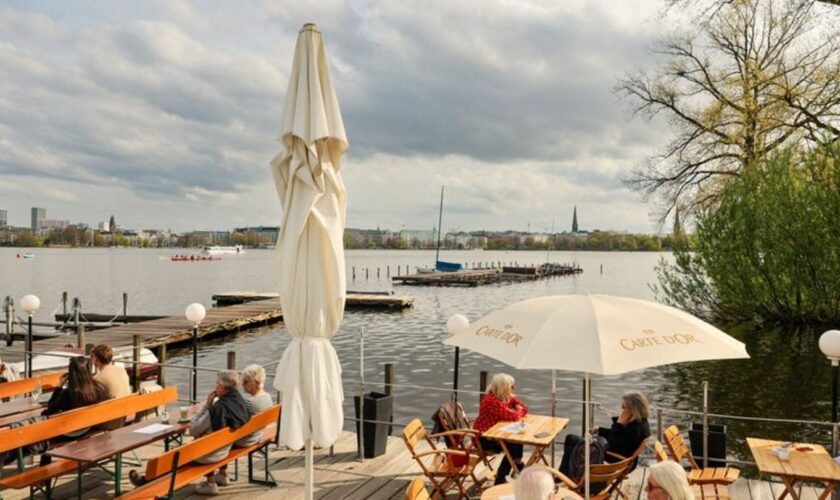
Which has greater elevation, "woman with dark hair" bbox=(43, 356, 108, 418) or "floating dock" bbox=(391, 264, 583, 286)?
"woman with dark hair" bbox=(43, 356, 108, 418)

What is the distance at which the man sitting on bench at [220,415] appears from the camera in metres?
7.11

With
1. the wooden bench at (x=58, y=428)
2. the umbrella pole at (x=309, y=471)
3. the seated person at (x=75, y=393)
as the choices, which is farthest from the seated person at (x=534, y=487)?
the seated person at (x=75, y=393)

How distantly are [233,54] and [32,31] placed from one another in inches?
286

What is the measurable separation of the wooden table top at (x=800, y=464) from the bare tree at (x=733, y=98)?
20517 millimetres

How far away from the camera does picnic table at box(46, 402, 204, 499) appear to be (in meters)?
6.23

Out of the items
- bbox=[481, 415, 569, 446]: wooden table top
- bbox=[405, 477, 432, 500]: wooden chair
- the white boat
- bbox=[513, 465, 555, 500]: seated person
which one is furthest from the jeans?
the white boat

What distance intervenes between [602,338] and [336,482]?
4527 mm

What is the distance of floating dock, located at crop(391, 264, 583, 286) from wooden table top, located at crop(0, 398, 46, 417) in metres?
62.8

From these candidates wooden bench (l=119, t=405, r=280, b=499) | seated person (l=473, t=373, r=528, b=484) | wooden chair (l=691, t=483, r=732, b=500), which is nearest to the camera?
wooden bench (l=119, t=405, r=280, b=499)

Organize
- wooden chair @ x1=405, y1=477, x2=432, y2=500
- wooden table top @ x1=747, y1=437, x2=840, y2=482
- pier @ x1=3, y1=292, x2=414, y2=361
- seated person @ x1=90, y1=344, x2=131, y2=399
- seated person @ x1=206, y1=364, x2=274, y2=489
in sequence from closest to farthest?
wooden chair @ x1=405, y1=477, x2=432, y2=500 → wooden table top @ x1=747, y1=437, x2=840, y2=482 → seated person @ x1=206, y1=364, x2=274, y2=489 → seated person @ x1=90, y1=344, x2=131, y2=399 → pier @ x1=3, y1=292, x2=414, y2=361

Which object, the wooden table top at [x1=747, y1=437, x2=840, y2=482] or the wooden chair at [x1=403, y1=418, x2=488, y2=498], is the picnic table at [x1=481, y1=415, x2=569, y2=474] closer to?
the wooden chair at [x1=403, y1=418, x2=488, y2=498]

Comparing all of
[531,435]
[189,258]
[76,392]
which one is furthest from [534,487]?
[189,258]

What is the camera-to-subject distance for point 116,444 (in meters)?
6.63

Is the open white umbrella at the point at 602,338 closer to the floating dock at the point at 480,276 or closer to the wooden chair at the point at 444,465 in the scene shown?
the wooden chair at the point at 444,465
